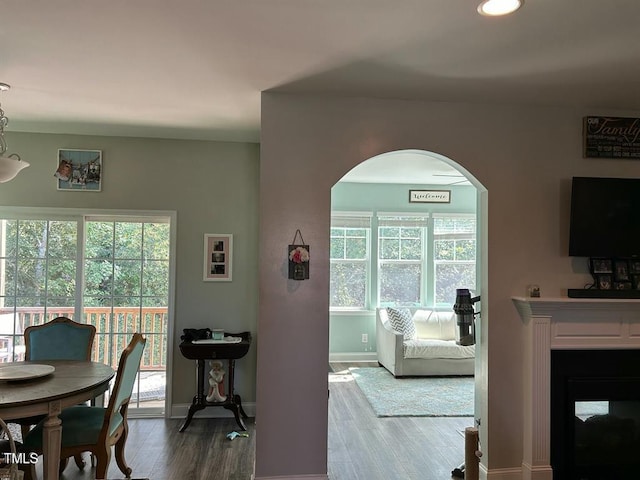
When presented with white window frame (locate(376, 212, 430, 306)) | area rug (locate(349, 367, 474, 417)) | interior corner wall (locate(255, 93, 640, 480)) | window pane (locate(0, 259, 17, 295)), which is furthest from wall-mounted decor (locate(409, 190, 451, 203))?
window pane (locate(0, 259, 17, 295))

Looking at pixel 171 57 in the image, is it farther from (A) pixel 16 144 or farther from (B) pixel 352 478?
(B) pixel 352 478

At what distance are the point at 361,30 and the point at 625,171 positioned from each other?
2.21 meters

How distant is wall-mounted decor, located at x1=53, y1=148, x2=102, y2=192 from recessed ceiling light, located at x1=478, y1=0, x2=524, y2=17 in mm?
3508

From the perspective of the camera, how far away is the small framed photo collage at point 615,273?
2.94 meters

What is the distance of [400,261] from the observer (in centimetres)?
669

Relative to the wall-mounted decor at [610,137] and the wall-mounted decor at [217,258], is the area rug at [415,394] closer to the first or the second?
the wall-mounted decor at [217,258]

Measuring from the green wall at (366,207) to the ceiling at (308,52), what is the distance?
138 inches

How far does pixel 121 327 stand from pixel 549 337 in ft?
11.7

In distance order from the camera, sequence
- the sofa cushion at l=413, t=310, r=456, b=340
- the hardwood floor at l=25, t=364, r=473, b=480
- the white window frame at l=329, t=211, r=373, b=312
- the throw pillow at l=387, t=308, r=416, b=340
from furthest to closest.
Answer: the white window frame at l=329, t=211, r=373, b=312
the sofa cushion at l=413, t=310, r=456, b=340
the throw pillow at l=387, t=308, r=416, b=340
the hardwood floor at l=25, t=364, r=473, b=480

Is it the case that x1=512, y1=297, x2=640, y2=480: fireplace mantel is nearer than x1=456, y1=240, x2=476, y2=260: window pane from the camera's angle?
Yes

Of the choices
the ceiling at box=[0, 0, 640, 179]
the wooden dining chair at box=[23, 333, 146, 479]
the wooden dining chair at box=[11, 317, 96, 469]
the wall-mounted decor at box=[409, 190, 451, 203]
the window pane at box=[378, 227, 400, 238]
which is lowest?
the wooden dining chair at box=[23, 333, 146, 479]

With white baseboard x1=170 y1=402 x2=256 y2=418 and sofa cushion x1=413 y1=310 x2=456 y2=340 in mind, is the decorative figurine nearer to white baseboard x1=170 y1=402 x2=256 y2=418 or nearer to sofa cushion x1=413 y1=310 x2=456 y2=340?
white baseboard x1=170 y1=402 x2=256 y2=418

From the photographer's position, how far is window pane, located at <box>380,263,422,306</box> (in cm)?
667

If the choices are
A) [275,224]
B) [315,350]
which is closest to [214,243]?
[275,224]
